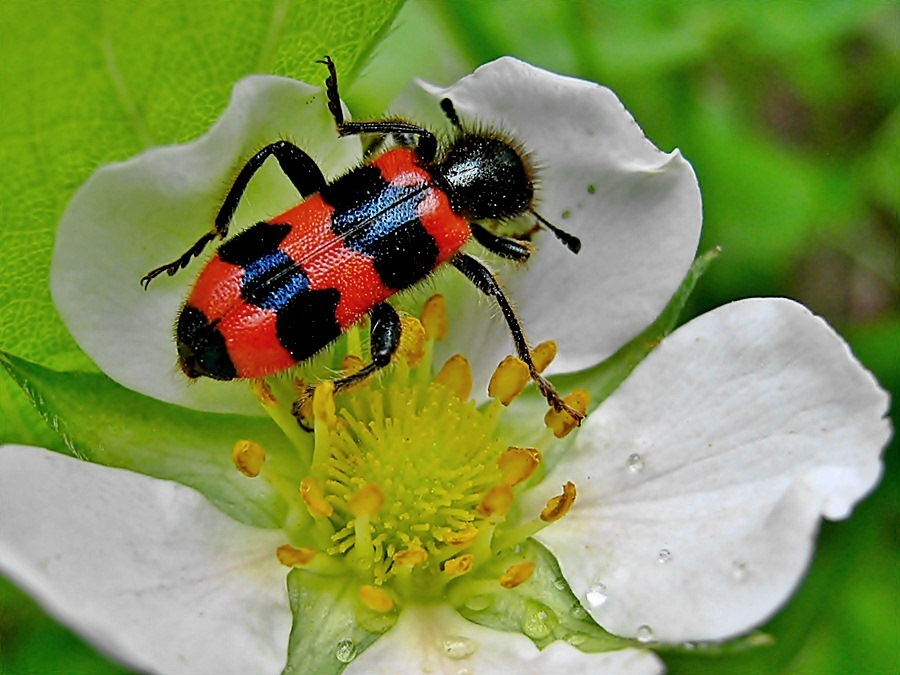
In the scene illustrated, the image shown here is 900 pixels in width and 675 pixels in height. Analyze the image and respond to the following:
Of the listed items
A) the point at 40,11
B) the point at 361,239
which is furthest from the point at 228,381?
the point at 40,11

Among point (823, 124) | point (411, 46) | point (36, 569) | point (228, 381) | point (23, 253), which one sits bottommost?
point (823, 124)

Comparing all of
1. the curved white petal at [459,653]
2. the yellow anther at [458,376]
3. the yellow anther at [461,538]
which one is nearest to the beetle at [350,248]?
the yellow anther at [458,376]

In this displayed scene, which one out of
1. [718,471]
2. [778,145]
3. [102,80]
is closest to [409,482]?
[718,471]

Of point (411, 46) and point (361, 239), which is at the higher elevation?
point (361, 239)

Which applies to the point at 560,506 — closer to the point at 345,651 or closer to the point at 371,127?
the point at 345,651

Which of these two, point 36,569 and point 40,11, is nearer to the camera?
point 36,569

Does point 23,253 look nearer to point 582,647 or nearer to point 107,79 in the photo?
point 107,79
